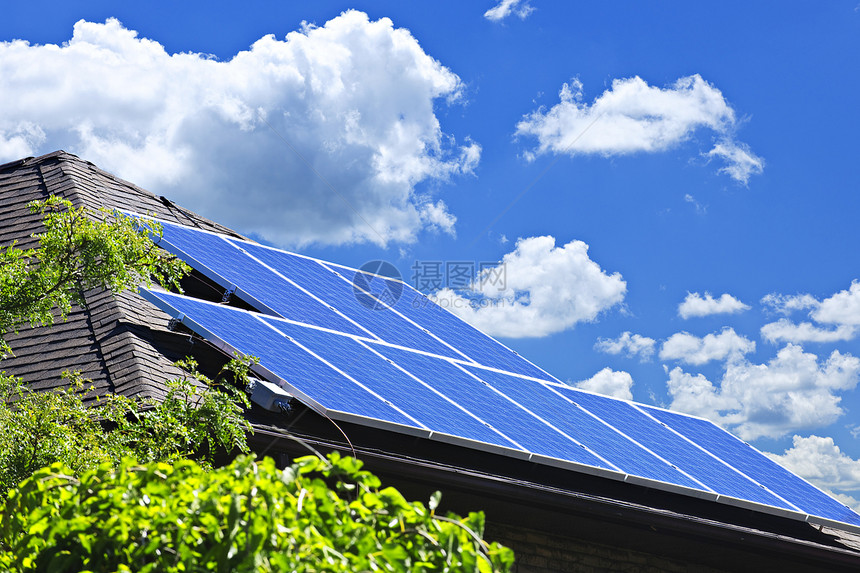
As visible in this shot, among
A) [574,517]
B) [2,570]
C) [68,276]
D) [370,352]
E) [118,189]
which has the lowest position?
[2,570]

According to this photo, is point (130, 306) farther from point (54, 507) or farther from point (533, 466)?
point (54, 507)

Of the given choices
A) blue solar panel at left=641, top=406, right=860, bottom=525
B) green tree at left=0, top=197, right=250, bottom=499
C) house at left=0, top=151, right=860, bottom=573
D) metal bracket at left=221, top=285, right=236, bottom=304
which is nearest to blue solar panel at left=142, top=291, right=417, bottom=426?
house at left=0, top=151, right=860, bottom=573

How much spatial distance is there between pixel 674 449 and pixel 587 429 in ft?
6.27

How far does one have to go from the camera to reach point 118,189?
44.9 ft

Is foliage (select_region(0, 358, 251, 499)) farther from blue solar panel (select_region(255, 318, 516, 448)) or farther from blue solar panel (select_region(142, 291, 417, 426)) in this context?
blue solar panel (select_region(255, 318, 516, 448))

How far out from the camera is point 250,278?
1169cm

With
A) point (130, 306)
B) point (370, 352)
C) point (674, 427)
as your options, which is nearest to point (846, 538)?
point (674, 427)

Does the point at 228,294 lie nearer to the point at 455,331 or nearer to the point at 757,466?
the point at 455,331

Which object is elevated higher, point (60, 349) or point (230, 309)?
point (230, 309)

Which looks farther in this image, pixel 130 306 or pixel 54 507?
pixel 130 306

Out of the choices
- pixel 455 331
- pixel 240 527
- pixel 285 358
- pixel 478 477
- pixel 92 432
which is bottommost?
pixel 240 527

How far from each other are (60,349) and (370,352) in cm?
337

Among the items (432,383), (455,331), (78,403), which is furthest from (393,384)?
(455,331)

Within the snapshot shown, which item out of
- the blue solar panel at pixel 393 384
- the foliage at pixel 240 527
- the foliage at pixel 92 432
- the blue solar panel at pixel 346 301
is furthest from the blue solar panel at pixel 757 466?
the foliage at pixel 240 527
